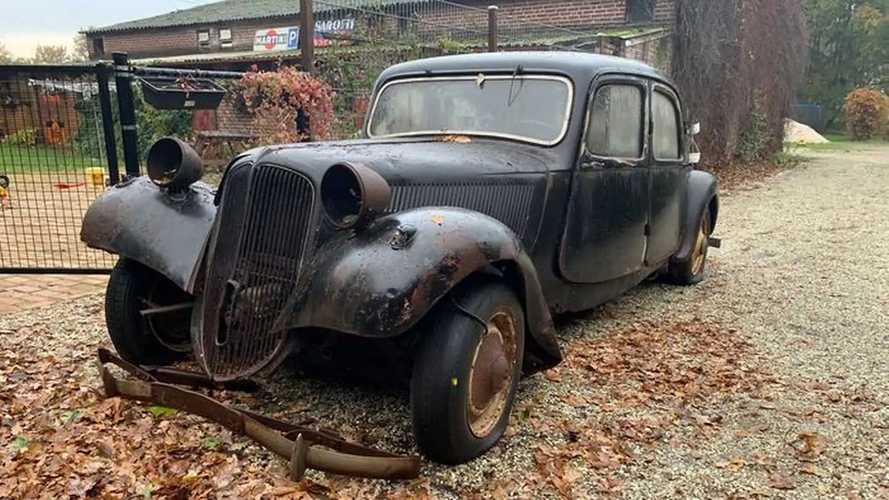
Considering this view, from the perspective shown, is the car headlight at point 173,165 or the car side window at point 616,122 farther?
the car side window at point 616,122

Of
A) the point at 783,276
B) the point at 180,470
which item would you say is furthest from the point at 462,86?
the point at 783,276

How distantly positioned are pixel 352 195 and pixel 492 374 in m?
0.90

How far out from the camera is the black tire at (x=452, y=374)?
249cm

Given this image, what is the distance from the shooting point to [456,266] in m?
2.48

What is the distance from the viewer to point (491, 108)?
3.88 metres

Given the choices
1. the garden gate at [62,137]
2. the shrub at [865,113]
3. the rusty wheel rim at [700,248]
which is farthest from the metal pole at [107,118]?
the shrub at [865,113]

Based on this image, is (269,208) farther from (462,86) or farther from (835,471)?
(835,471)

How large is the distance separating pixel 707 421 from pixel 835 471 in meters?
0.56

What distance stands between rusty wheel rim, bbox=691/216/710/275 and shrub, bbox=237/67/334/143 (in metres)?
3.93

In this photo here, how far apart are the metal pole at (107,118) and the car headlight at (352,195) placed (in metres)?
3.17

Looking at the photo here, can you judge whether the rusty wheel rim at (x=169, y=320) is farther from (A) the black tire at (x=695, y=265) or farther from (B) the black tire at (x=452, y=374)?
(A) the black tire at (x=695, y=265)

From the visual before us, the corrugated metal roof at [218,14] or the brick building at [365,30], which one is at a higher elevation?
the corrugated metal roof at [218,14]

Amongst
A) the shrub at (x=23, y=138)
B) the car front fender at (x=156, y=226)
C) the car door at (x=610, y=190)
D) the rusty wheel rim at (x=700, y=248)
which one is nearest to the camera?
the car front fender at (x=156, y=226)

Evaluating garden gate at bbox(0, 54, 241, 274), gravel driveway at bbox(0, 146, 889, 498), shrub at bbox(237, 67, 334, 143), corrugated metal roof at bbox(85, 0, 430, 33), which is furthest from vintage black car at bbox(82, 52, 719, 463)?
corrugated metal roof at bbox(85, 0, 430, 33)
